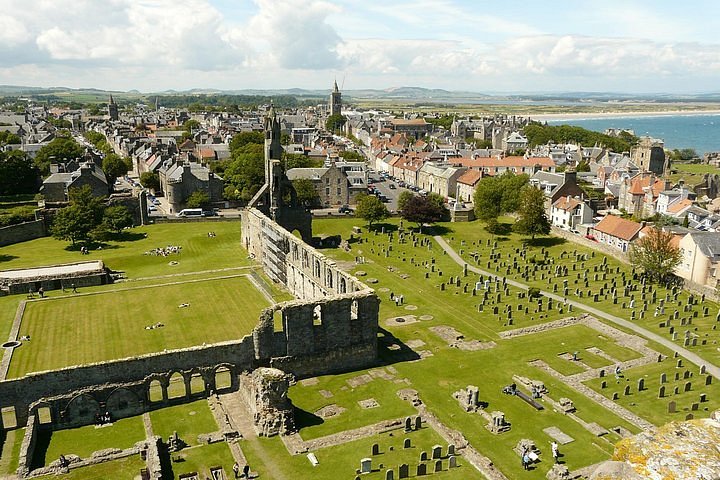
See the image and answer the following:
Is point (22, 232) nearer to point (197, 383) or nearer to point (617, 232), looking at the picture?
point (197, 383)

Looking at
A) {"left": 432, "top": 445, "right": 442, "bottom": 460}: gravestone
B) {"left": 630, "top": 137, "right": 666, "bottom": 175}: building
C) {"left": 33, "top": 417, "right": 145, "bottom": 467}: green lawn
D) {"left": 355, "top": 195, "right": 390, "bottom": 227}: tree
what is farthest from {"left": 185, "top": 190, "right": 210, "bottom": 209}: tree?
{"left": 630, "top": 137, "right": 666, "bottom": 175}: building

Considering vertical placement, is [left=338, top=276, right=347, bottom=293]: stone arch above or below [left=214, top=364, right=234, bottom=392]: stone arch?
above

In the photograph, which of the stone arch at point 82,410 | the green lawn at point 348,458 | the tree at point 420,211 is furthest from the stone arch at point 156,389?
the tree at point 420,211

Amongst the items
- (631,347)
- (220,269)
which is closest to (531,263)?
(631,347)

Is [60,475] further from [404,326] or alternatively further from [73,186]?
[73,186]

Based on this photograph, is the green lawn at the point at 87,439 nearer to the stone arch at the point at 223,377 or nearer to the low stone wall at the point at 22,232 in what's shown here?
the stone arch at the point at 223,377

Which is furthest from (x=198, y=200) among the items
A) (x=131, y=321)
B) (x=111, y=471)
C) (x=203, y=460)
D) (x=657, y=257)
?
(x=657, y=257)

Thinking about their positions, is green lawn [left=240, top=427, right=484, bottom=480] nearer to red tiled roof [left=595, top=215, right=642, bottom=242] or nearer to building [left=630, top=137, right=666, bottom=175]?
red tiled roof [left=595, top=215, right=642, bottom=242]
